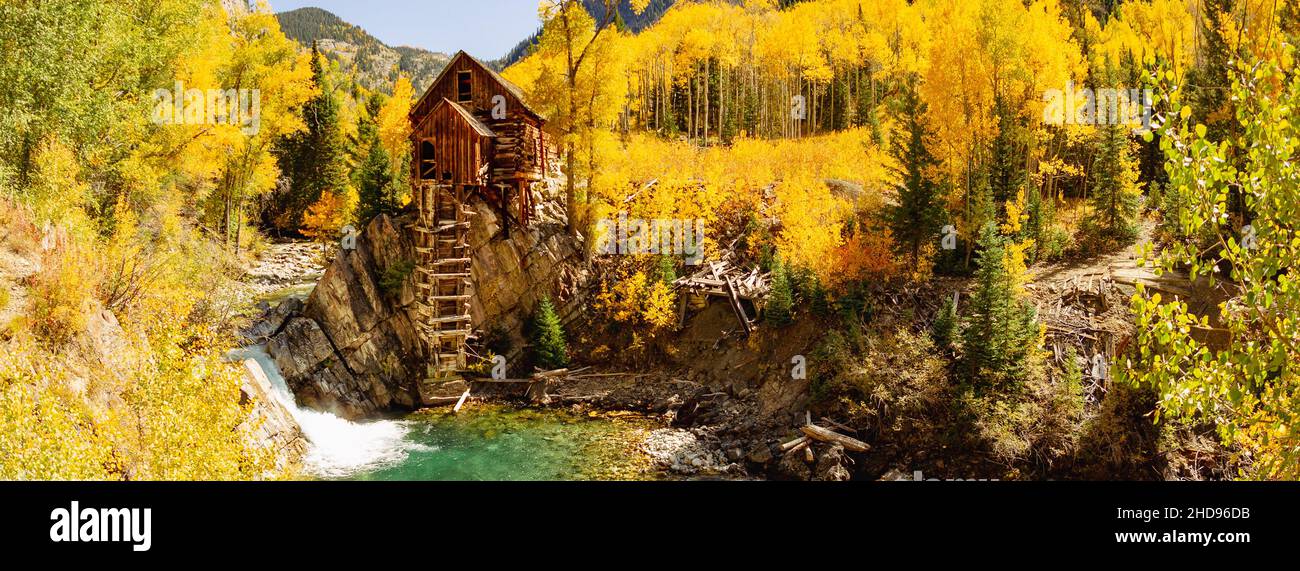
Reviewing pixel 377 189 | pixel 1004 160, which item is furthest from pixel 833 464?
pixel 377 189

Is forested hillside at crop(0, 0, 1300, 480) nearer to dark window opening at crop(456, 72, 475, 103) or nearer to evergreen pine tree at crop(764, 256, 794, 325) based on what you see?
evergreen pine tree at crop(764, 256, 794, 325)

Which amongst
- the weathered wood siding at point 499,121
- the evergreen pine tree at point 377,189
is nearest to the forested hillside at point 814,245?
the evergreen pine tree at point 377,189

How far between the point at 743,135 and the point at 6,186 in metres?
38.8

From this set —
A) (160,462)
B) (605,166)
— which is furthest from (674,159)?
(160,462)

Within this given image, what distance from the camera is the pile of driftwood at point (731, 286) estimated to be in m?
25.6

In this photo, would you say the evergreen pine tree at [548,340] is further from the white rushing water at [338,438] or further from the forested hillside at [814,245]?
the white rushing water at [338,438]

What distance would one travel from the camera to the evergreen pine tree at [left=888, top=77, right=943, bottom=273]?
77.2 ft

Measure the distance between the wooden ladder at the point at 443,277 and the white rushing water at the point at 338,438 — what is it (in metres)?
3.46

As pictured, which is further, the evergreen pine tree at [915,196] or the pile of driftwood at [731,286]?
the pile of driftwood at [731,286]

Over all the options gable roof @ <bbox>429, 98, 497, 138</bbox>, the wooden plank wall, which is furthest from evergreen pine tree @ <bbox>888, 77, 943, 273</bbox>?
gable roof @ <bbox>429, 98, 497, 138</bbox>

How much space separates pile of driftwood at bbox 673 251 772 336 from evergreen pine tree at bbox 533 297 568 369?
16.9ft

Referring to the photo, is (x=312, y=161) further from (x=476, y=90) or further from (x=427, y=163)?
(x=476, y=90)

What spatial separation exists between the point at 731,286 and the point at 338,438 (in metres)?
15.7
